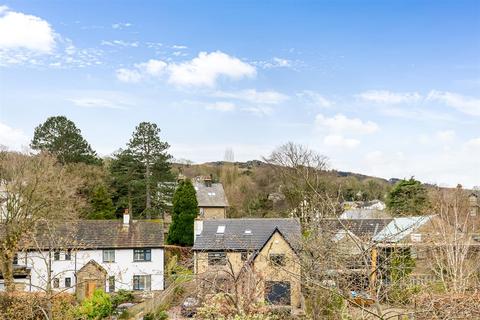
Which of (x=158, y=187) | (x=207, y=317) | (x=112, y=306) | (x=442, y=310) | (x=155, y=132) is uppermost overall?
(x=155, y=132)

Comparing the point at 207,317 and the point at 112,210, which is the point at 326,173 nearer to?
the point at 112,210

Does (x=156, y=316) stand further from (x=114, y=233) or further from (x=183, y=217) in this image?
(x=183, y=217)

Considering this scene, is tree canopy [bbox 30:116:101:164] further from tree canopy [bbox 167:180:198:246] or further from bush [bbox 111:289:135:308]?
bush [bbox 111:289:135:308]

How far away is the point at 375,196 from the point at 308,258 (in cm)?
5582

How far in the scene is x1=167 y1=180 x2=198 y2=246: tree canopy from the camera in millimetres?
39844

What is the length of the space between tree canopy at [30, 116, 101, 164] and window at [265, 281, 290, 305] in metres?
29.0

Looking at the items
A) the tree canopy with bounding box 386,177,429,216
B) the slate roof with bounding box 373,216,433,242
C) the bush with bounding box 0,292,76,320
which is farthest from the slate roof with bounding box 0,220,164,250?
the tree canopy with bounding box 386,177,429,216

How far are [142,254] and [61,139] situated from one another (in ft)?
66.5

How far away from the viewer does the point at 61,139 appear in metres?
46.2

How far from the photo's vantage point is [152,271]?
31.2m

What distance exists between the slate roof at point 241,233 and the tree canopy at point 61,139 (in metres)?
21.9

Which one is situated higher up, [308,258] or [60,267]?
[308,258]

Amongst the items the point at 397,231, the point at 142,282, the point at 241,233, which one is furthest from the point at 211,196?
the point at 397,231

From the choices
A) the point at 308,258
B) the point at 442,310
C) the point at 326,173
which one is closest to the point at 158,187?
the point at 326,173
